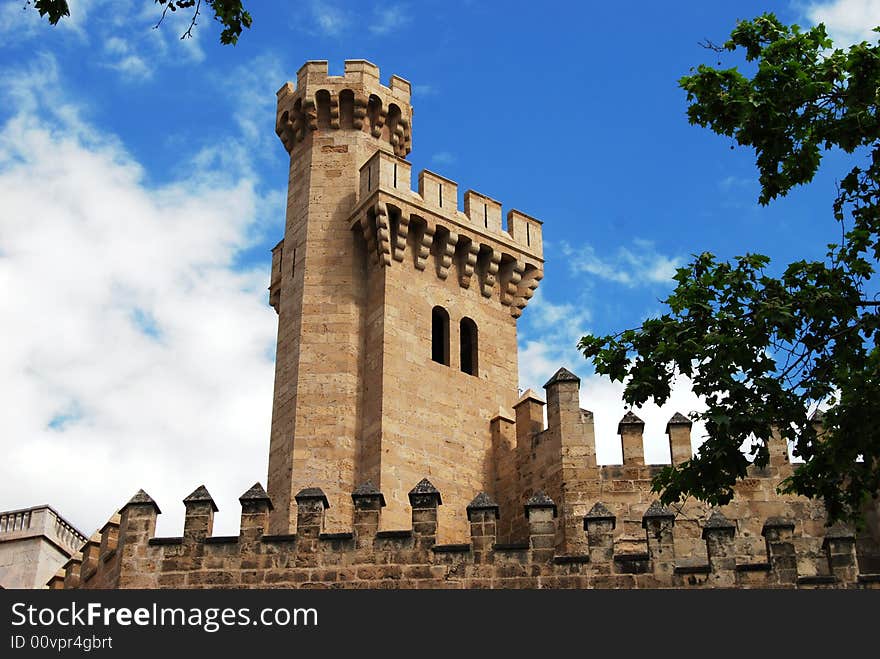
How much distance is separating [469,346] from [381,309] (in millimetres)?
2635

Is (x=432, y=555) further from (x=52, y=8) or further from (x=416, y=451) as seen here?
(x=52, y=8)

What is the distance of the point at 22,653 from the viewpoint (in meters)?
17.2

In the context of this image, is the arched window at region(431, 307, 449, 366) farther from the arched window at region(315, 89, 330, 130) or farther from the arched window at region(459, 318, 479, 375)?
the arched window at region(315, 89, 330, 130)

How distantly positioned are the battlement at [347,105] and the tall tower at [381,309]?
34 mm

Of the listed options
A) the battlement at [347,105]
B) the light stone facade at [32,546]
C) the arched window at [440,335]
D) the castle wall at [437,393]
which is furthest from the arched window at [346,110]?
the light stone facade at [32,546]

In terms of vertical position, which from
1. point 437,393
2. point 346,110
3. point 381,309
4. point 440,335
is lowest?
point 437,393

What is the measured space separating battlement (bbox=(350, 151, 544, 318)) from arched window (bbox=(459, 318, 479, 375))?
0.89 m

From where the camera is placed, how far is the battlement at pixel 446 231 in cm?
2695

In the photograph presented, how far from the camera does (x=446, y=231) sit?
91.7ft

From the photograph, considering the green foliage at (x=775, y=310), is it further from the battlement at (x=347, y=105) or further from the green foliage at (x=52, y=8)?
the battlement at (x=347, y=105)

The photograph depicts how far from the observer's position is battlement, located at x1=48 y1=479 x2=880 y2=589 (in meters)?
18.9

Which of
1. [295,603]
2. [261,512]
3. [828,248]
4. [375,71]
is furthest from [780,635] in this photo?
[375,71]

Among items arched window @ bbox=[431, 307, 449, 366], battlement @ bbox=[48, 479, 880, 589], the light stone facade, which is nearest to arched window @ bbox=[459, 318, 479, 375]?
arched window @ bbox=[431, 307, 449, 366]

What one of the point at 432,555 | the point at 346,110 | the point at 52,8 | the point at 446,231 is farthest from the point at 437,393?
the point at 52,8
